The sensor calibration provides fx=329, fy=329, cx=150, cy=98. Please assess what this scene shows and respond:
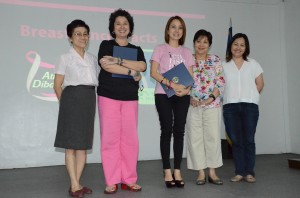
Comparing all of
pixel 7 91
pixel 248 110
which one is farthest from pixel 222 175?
pixel 7 91

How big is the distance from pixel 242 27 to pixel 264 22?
16.5 inches

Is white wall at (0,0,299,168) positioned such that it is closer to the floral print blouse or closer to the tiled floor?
the tiled floor

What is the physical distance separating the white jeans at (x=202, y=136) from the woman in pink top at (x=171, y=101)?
161 millimetres

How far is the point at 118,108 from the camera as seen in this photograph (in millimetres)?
2496

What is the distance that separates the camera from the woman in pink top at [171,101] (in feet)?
8.54

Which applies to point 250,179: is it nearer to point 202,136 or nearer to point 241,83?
point 202,136

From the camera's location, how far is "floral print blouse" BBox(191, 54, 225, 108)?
2791 millimetres

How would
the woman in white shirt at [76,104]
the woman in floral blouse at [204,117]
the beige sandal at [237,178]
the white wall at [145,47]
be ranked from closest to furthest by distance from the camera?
the woman in white shirt at [76,104], the woman in floral blouse at [204,117], the beige sandal at [237,178], the white wall at [145,47]

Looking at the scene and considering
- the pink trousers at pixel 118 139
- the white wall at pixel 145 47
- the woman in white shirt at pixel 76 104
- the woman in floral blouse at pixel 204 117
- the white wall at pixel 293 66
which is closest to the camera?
the woman in white shirt at pixel 76 104

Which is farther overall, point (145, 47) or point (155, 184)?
point (145, 47)

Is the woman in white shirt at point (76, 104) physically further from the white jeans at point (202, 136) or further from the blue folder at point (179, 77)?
the white jeans at point (202, 136)

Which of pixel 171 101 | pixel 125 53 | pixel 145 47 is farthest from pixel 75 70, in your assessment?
pixel 145 47

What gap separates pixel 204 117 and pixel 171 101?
35cm

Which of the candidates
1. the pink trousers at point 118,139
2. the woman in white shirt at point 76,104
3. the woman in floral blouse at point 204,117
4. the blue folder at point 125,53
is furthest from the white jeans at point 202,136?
the woman in white shirt at point 76,104
